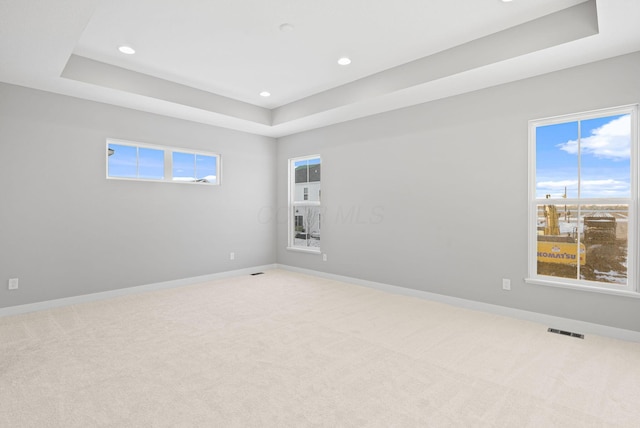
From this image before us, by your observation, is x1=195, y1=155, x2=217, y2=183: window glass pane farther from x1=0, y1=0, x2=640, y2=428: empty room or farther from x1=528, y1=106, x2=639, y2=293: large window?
x1=528, y1=106, x2=639, y2=293: large window

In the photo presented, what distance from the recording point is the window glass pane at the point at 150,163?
4.79 m

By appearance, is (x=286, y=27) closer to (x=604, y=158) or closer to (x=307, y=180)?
(x=307, y=180)

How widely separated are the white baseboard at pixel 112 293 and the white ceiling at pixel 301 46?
2.54 metres

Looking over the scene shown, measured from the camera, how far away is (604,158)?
131 inches

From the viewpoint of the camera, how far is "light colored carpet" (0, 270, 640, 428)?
191cm

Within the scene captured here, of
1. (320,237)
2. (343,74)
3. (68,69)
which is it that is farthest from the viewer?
(320,237)

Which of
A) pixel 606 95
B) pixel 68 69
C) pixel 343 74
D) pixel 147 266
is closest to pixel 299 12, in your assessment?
pixel 343 74

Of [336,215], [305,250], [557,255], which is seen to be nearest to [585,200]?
[557,255]

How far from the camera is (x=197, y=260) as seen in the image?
534 centimetres

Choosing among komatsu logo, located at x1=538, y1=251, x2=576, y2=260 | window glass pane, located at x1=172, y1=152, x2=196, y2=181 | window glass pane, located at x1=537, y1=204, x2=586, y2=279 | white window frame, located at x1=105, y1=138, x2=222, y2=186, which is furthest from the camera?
window glass pane, located at x1=172, y1=152, x2=196, y2=181

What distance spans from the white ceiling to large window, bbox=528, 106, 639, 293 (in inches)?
27.4

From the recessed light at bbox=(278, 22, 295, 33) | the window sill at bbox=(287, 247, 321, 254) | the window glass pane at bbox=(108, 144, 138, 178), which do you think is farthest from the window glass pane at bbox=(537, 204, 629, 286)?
the window glass pane at bbox=(108, 144, 138, 178)

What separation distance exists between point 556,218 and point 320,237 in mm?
3427

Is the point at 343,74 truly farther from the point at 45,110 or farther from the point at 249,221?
the point at 45,110
